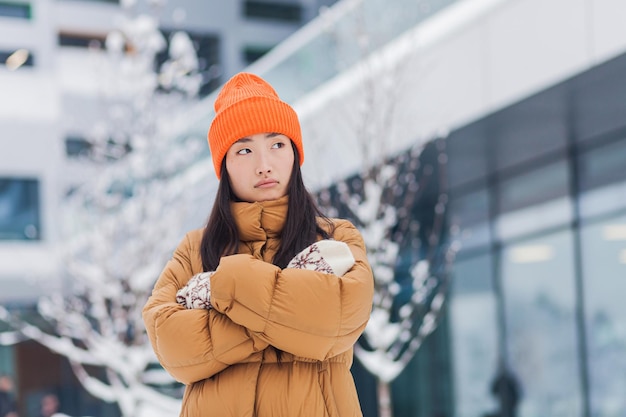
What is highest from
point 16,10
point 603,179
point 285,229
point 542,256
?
point 16,10

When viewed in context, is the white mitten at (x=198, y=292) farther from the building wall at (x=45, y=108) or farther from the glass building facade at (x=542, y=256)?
the building wall at (x=45, y=108)

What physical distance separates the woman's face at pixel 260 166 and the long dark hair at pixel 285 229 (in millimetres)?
38

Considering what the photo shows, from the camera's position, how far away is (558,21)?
6.23 meters

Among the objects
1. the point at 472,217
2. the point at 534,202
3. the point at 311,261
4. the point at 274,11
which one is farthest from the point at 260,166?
the point at 274,11

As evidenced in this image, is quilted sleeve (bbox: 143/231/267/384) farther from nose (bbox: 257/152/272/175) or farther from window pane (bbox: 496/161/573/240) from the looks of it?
window pane (bbox: 496/161/573/240)

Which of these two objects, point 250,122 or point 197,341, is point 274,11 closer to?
point 250,122

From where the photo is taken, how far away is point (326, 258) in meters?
2.14

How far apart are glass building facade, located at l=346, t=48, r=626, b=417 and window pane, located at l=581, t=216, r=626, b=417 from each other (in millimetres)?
11

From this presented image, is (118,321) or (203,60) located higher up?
(203,60)

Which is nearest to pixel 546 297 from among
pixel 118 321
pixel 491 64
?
pixel 491 64

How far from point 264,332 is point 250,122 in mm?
604

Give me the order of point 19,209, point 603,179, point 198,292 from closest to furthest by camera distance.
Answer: point 198,292 < point 603,179 < point 19,209

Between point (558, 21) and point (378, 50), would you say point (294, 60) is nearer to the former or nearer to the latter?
point (378, 50)

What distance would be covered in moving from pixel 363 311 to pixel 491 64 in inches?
211
